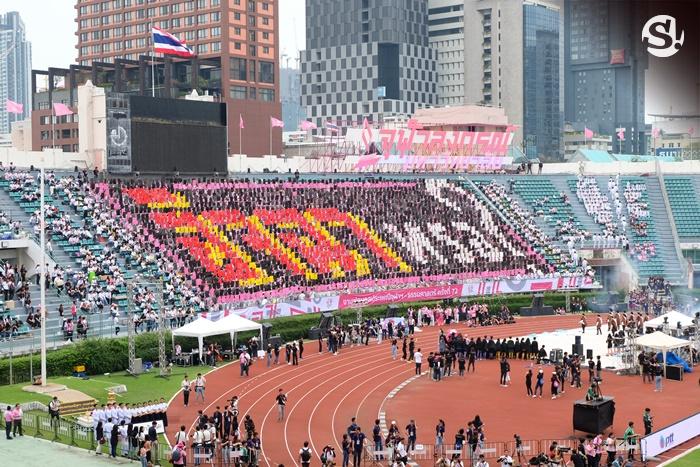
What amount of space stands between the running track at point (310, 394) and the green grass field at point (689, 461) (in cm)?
876

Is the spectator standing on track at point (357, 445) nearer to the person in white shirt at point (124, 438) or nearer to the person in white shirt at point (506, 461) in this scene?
the person in white shirt at point (506, 461)

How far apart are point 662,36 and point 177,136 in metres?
31.2

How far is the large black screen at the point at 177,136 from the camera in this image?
66250 millimetres

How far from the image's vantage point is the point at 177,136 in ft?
224

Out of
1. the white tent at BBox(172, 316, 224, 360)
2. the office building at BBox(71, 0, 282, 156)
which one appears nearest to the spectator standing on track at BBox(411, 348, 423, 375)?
the white tent at BBox(172, 316, 224, 360)

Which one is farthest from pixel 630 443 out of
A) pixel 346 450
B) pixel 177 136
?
pixel 177 136

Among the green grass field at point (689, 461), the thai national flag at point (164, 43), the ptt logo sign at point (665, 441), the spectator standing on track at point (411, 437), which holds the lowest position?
the green grass field at point (689, 461)

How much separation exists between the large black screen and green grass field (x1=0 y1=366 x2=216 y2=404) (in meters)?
22.4

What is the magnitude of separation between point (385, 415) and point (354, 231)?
3427cm

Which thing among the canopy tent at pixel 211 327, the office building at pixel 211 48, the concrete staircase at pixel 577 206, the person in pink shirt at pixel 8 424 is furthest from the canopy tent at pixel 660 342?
the office building at pixel 211 48

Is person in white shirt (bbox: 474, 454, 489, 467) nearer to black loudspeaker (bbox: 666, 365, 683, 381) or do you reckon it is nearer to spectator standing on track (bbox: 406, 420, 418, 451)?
spectator standing on track (bbox: 406, 420, 418, 451)

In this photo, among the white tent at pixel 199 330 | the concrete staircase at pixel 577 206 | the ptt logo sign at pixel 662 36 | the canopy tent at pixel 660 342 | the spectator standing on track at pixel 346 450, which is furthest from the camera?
the concrete staircase at pixel 577 206

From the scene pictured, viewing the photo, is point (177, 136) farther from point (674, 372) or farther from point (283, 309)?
point (674, 372)

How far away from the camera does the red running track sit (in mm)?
36094
